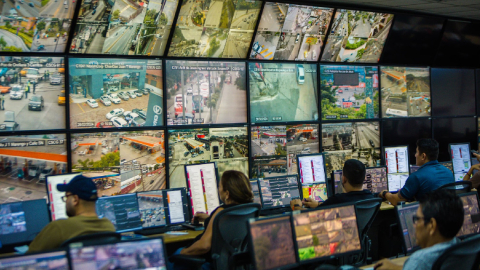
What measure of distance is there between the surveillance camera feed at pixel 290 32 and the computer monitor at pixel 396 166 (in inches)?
67.8

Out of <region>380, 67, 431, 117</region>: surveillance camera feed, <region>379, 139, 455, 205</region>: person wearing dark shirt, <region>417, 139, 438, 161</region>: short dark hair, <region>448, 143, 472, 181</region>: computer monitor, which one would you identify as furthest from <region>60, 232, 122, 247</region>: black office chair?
<region>448, 143, 472, 181</region>: computer monitor

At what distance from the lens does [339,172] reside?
5.29 meters

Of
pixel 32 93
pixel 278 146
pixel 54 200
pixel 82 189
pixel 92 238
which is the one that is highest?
pixel 32 93

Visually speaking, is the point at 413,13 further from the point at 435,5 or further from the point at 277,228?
the point at 277,228

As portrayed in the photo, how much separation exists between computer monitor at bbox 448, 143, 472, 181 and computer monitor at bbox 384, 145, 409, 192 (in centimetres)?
127

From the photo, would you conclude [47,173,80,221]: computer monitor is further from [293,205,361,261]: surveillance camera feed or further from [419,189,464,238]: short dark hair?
[419,189,464,238]: short dark hair

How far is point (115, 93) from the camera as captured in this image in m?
5.10

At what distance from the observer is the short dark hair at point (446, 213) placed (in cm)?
215

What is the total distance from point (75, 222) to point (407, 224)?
2094 millimetres

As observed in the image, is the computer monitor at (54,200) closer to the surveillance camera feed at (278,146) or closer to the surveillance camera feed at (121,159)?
the surveillance camera feed at (121,159)

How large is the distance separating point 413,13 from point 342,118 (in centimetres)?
194

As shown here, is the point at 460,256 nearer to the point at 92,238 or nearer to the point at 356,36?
the point at 92,238

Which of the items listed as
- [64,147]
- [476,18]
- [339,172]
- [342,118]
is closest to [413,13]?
[476,18]

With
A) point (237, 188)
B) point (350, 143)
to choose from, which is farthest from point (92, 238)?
point (350, 143)
